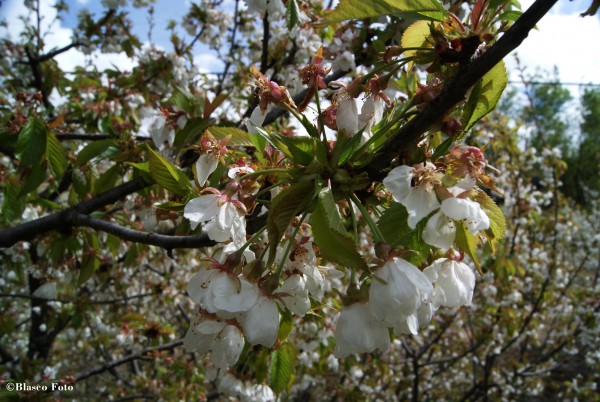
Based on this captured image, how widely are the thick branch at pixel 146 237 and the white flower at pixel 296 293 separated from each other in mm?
316

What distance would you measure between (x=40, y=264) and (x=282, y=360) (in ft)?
6.47

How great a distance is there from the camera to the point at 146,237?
51.1 inches

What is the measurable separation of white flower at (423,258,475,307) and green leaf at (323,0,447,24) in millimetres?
→ 469

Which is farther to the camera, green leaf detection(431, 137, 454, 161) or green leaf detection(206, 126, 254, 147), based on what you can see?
green leaf detection(206, 126, 254, 147)

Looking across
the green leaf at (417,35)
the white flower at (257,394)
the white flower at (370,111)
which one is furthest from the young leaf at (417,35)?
the white flower at (257,394)

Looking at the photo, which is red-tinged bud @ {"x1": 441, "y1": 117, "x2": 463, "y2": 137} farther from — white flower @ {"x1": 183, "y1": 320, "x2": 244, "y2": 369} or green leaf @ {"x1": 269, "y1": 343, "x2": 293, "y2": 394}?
green leaf @ {"x1": 269, "y1": 343, "x2": 293, "y2": 394}

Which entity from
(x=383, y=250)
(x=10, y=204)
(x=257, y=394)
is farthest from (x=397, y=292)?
(x=10, y=204)

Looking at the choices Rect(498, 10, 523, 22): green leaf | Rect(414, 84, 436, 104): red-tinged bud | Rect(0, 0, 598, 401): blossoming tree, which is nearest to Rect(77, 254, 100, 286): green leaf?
Rect(0, 0, 598, 401): blossoming tree

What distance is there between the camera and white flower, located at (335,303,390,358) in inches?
29.8

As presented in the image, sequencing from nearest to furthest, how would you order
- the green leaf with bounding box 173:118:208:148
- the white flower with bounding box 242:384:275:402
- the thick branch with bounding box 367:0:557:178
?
the thick branch with bounding box 367:0:557:178 < the green leaf with bounding box 173:118:208:148 < the white flower with bounding box 242:384:275:402

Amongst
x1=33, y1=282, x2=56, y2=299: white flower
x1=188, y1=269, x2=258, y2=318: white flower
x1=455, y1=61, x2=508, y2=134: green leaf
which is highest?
x1=33, y1=282, x2=56, y2=299: white flower

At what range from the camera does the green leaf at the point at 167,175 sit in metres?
0.92

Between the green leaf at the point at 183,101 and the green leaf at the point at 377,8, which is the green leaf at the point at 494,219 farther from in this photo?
the green leaf at the point at 183,101

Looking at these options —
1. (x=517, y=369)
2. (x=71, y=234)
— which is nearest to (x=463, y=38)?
(x=71, y=234)
